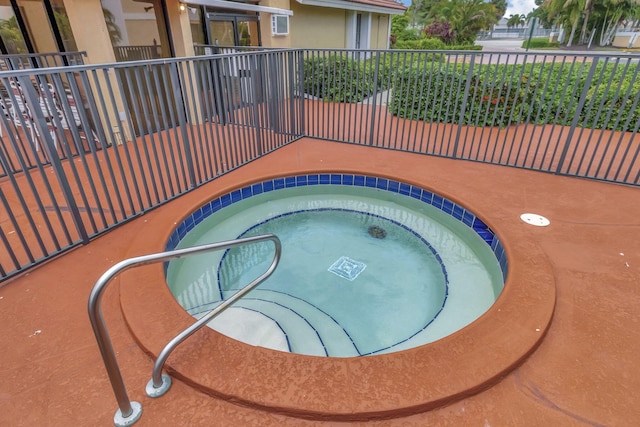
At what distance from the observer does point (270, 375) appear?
1707 millimetres

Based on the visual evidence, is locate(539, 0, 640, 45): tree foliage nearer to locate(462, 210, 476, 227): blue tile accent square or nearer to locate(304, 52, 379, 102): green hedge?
Answer: locate(304, 52, 379, 102): green hedge

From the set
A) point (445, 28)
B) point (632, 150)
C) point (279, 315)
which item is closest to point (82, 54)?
point (279, 315)

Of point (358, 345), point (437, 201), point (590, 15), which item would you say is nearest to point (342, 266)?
point (358, 345)

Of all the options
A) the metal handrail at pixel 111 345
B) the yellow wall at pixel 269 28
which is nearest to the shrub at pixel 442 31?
the yellow wall at pixel 269 28

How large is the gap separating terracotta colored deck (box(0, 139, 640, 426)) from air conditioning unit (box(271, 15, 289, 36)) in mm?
6756

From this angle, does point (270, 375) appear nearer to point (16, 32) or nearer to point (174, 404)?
point (174, 404)

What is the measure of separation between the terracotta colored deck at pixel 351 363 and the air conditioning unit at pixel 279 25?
676 centimetres

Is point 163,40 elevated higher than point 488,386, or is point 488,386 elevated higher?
point 163,40

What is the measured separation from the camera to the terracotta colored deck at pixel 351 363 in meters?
1.57

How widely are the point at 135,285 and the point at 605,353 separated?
2.82m

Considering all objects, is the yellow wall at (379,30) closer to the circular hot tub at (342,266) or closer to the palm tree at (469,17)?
the circular hot tub at (342,266)

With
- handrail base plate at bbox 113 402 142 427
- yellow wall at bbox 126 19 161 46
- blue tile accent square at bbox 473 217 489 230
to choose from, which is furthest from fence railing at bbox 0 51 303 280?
blue tile accent square at bbox 473 217 489 230

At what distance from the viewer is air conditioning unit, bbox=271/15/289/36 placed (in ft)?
25.5

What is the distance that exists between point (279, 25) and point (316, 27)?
3141mm
